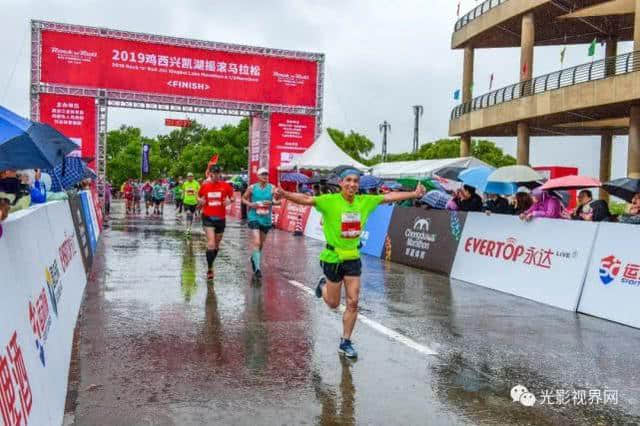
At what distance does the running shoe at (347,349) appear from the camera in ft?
20.7

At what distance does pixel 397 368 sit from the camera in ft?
19.7

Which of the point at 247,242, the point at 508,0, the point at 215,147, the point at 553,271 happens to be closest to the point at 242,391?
the point at 553,271

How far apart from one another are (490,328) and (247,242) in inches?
430

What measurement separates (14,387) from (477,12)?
3545 centimetres

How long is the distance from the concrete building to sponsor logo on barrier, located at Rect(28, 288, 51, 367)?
23.3 m

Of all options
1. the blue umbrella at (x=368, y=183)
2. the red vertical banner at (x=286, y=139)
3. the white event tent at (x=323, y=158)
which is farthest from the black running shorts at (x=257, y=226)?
the red vertical banner at (x=286, y=139)

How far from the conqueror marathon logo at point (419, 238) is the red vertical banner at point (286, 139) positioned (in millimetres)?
18692

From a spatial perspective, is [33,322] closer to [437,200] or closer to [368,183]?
[437,200]

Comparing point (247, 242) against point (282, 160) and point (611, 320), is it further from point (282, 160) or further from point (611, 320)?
point (282, 160)

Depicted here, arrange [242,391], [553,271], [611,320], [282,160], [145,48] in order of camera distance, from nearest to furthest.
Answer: [242,391], [611,320], [553,271], [145,48], [282,160]

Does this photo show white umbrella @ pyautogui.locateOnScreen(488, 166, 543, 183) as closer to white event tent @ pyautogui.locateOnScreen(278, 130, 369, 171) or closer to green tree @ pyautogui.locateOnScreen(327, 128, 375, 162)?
white event tent @ pyautogui.locateOnScreen(278, 130, 369, 171)

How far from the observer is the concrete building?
83.8 ft

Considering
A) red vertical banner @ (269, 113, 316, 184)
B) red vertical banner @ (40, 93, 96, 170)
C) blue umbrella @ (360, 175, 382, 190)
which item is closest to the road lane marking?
blue umbrella @ (360, 175, 382, 190)

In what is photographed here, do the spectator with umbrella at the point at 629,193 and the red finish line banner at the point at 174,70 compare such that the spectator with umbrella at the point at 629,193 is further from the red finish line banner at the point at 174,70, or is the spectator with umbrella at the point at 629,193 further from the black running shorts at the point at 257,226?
the red finish line banner at the point at 174,70
